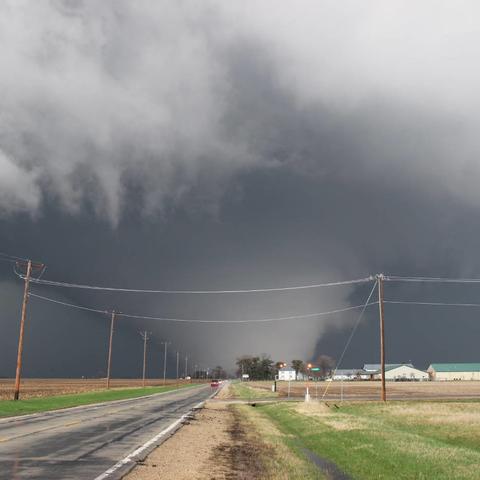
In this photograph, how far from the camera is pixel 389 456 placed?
18359 mm

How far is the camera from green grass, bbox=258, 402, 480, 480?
1627cm

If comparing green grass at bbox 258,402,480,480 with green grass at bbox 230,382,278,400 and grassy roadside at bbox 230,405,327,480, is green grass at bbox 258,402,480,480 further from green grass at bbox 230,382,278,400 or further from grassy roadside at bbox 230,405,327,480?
green grass at bbox 230,382,278,400

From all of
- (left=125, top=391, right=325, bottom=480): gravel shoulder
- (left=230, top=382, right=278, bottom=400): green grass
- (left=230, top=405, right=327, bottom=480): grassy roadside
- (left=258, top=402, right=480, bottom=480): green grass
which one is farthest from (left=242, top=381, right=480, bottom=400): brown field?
(left=125, top=391, right=325, bottom=480): gravel shoulder

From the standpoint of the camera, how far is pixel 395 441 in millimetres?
21609

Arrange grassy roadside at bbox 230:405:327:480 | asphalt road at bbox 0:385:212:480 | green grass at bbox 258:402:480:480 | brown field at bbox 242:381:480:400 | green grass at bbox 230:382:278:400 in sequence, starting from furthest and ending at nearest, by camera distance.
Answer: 1. green grass at bbox 230:382:278:400
2. brown field at bbox 242:381:480:400
3. green grass at bbox 258:402:480:480
4. grassy roadside at bbox 230:405:327:480
5. asphalt road at bbox 0:385:212:480

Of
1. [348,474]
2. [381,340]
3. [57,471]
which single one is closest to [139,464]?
[57,471]

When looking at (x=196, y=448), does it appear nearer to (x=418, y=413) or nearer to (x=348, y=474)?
(x=348, y=474)

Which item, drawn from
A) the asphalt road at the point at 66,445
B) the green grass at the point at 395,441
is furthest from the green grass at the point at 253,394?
the asphalt road at the point at 66,445

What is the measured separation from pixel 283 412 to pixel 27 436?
23.4 metres

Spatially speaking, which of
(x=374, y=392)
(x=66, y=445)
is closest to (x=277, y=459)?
(x=66, y=445)

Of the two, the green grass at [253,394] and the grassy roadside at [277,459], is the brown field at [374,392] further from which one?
the grassy roadside at [277,459]

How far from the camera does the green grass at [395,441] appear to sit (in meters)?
16.3

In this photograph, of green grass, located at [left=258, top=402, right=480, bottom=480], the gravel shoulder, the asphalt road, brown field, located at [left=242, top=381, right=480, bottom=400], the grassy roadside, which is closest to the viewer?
the asphalt road

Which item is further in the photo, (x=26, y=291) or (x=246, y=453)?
(x=26, y=291)
